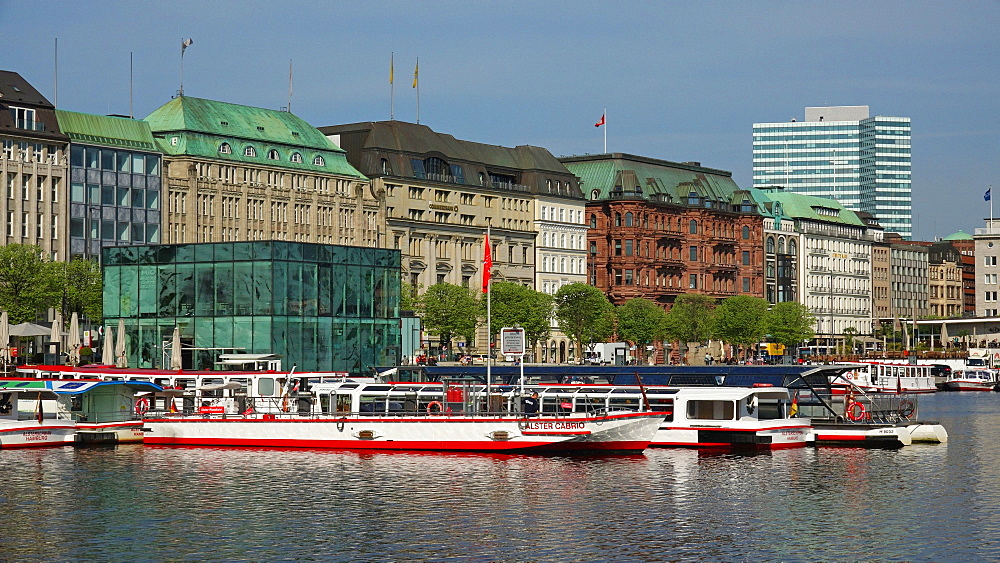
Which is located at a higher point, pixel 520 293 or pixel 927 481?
pixel 520 293

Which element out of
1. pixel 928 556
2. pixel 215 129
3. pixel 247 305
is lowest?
pixel 928 556

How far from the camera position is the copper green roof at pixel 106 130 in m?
170

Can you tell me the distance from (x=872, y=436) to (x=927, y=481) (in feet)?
61.1

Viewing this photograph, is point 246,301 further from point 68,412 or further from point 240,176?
point 240,176

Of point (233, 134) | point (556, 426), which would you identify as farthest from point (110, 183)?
point (556, 426)

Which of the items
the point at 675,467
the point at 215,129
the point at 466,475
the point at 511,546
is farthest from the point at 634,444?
the point at 215,129

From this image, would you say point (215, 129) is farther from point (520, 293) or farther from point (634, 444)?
point (634, 444)

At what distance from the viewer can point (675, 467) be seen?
3246 inches

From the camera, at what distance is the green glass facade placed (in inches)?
4707

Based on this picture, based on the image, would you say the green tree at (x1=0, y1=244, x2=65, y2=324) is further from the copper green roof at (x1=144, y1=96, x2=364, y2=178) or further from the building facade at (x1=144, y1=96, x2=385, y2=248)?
Result: the copper green roof at (x1=144, y1=96, x2=364, y2=178)

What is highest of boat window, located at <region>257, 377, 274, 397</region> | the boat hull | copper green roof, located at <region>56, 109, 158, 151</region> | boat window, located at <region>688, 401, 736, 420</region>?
copper green roof, located at <region>56, 109, 158, 151</region>

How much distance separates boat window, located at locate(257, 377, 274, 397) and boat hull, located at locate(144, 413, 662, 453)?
8887 millimetres

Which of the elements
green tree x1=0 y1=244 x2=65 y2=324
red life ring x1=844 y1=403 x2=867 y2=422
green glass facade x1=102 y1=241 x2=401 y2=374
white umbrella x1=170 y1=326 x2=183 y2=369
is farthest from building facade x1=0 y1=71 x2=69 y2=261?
red life ring x1=844 y1=403 x2=867 y2=422

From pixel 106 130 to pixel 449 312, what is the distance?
4297 centimetres
